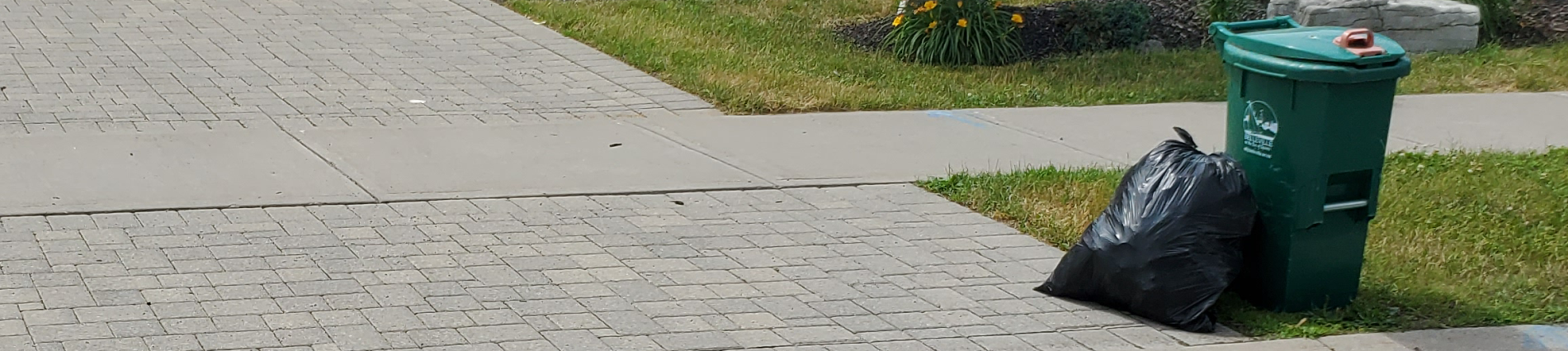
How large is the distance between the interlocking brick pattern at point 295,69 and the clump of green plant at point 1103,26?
2.96 meters

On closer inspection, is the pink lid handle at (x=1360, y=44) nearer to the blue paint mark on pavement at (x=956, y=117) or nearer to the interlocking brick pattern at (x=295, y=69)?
the blue paint mark on pavement at (x=956, y=117)

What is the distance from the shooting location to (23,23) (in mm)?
11289

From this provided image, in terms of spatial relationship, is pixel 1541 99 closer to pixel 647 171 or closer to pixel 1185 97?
pixel 1185 97

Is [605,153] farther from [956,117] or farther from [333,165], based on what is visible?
[956,117]

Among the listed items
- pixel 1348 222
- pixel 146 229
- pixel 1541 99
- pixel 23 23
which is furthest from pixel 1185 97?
pixel 23 23

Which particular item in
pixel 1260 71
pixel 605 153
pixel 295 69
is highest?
pixel 1260 71

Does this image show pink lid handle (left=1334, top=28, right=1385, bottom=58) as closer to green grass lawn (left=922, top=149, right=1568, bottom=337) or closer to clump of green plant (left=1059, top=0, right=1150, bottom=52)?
green grass lawn (left=922, top=149, right=1568, bottom=337)

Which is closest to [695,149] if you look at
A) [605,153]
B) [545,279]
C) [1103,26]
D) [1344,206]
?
[605,153]

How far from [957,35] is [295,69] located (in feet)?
12.5

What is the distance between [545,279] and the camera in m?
5.71

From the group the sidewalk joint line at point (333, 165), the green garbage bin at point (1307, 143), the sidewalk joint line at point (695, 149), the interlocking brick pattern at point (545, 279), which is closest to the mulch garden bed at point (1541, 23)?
the sidewalk joint line at point (695, 149)

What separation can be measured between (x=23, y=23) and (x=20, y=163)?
179 inches

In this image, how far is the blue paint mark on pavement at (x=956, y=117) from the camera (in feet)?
28.5

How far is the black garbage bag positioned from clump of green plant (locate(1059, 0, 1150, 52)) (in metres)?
5.83
